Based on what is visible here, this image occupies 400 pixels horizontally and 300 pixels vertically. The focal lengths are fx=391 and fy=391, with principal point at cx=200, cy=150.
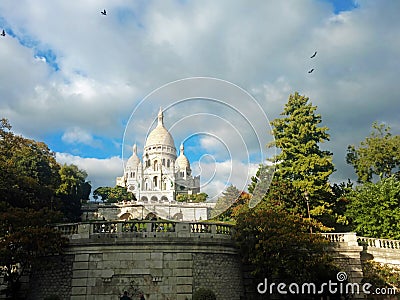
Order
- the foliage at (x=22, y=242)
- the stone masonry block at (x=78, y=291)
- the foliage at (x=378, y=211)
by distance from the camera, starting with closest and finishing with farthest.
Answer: the foliage at (x=22, y=242) < the stone masonry block at (x=78, y=291) < the foliage at (x=378, y=211)

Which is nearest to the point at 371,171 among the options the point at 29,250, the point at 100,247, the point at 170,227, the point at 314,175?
the point at 314,175

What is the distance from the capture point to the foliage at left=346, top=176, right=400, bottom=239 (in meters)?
26.0

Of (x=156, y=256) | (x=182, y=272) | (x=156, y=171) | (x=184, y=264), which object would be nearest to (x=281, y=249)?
(x=184, y=264)

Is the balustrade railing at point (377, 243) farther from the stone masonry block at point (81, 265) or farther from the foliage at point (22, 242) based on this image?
the foliage at point (22, 242)

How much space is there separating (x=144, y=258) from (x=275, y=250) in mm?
6171

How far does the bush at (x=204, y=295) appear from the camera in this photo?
17062 millimetres

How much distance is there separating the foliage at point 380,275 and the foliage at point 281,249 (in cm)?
274

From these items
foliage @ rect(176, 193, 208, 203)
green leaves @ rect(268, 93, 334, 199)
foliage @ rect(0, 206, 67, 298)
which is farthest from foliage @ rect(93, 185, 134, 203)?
foliage @ rect(0, 206, 67, 298)

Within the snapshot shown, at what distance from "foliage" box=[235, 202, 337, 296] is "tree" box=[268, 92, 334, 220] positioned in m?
8.66

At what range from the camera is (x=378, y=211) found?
87.7ft

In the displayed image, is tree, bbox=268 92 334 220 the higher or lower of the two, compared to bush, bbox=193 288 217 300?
higher

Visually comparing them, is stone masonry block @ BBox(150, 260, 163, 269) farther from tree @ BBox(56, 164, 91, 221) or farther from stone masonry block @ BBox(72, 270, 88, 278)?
tree @ BBox(56, 164, 91, 221)

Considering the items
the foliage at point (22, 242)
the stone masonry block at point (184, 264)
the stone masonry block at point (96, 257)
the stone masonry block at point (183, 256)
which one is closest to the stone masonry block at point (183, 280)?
the stone masonry block at point (184, 264)

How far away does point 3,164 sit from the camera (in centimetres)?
3030
